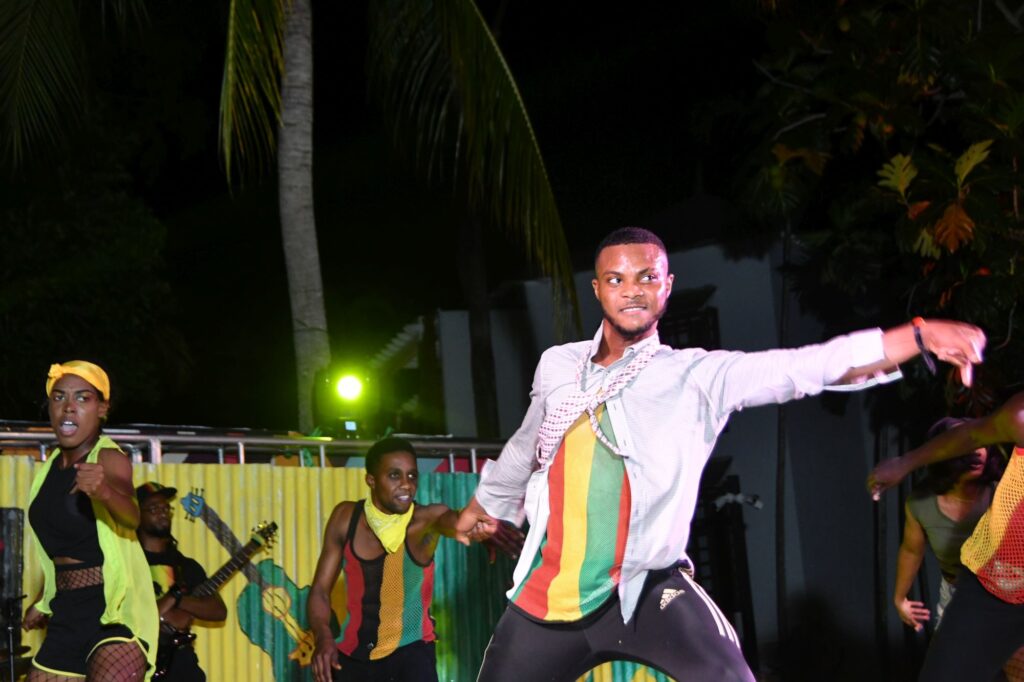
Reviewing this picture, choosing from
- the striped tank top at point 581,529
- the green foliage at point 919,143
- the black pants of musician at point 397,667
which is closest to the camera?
the striped tank top at point 581,529

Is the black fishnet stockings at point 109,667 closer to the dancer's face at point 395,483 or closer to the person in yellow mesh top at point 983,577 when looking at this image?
the dancer's face at point 395,483

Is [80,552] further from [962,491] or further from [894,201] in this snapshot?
[894,201]

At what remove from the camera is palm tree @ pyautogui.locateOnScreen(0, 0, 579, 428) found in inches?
368

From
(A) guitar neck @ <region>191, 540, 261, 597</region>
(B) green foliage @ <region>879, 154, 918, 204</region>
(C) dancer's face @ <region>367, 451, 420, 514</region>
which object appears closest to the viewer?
(C) dancer's face @ <region>367, 451, 420, 514</region>

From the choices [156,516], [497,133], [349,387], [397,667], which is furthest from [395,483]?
[497,133]

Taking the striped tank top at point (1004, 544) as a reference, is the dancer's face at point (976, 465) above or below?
above

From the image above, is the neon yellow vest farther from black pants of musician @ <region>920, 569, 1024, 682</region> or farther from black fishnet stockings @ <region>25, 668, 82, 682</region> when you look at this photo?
black pants of musician @ <region>920, 569, 1024, 682</region>

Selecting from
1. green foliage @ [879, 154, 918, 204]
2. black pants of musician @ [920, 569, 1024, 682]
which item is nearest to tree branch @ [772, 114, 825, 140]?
green foliage @ [879, 154, 918, 204]

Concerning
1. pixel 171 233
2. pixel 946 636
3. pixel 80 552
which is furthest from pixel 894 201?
pixel 171 233

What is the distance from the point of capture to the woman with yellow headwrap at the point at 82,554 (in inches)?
233

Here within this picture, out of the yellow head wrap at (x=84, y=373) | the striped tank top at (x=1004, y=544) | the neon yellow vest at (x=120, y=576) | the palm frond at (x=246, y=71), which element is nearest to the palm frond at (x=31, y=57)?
the palm frond at (x=246, y=71)

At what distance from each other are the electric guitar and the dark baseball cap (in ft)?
1.99

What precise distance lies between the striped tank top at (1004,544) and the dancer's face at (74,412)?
3684 mm

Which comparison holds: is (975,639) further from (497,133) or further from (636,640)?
(497,133)
